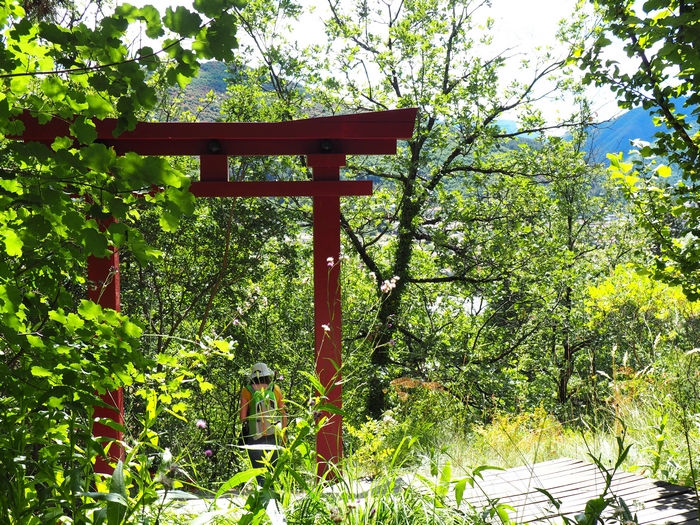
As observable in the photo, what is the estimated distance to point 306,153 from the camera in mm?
3715

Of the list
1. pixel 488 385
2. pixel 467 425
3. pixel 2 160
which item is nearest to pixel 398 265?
pixel 488 385

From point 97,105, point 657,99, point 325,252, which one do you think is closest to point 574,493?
point 657,99

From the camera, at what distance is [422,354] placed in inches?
290

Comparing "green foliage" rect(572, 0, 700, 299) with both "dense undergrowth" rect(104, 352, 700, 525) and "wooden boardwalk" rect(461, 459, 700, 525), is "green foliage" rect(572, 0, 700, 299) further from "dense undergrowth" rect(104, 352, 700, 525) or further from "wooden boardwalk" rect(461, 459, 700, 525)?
"wooden boardwalk" rect(461, 459, 700, 525)

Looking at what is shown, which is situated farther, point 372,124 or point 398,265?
point 398,265

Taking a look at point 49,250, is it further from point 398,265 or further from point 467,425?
point 398,265

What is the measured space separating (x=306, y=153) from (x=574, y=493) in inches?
86.9

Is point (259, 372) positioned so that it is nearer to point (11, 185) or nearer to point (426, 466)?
point (426, 466)

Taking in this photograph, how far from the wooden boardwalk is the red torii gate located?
A: 934 millimetres

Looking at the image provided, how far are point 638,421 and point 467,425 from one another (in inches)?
70.4

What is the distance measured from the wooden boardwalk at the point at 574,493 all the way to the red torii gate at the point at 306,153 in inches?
36.8

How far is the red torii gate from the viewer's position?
3486 millimetres

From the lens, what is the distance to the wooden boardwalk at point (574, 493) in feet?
7.76

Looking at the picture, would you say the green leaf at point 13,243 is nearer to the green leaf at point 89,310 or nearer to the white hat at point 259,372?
the green leaf at point 89,310
